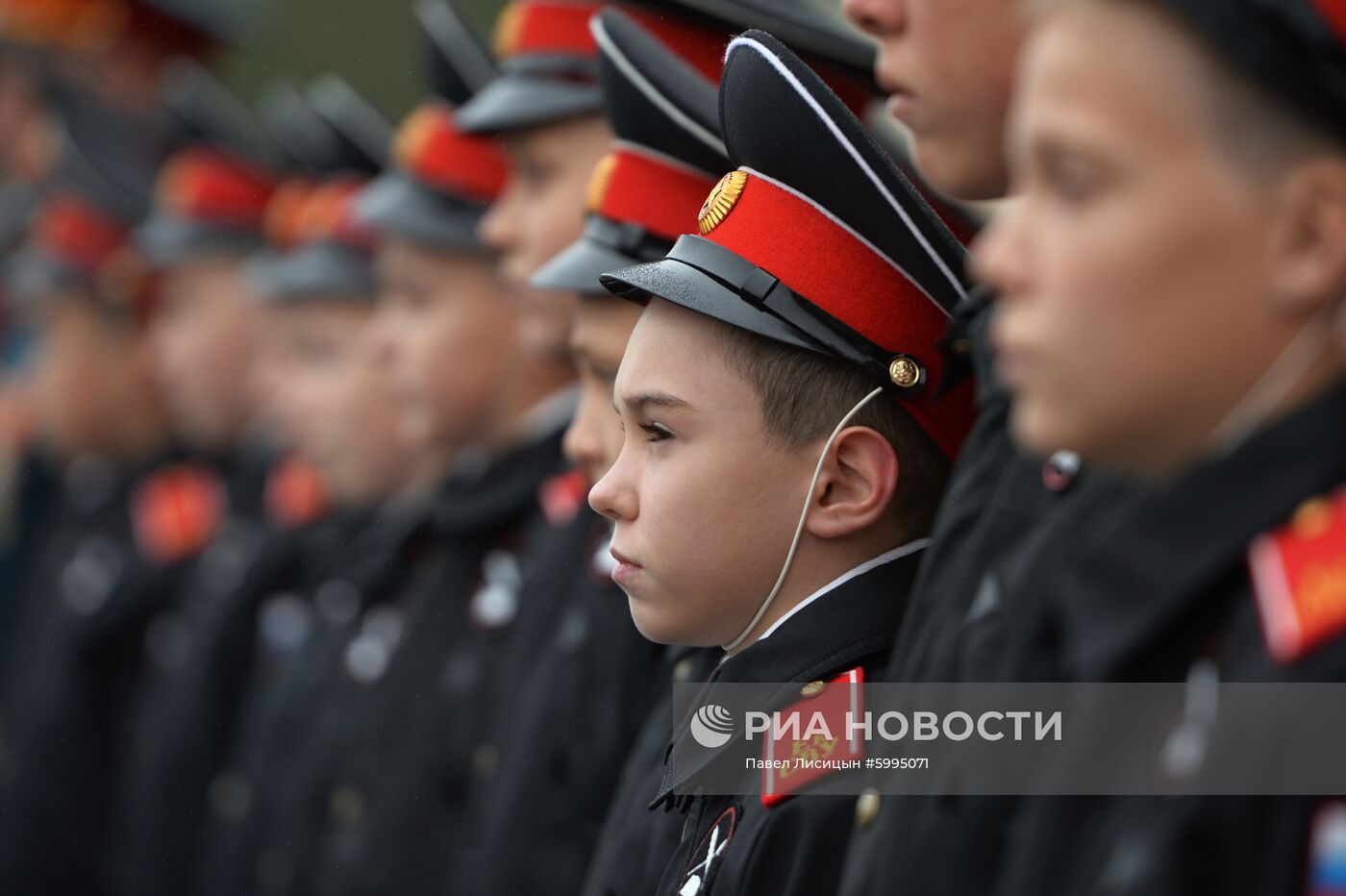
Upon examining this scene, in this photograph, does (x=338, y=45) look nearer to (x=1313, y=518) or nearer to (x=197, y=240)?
(x=197, y=240)

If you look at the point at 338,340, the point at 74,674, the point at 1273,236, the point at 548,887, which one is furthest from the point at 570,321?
the point at 74,674

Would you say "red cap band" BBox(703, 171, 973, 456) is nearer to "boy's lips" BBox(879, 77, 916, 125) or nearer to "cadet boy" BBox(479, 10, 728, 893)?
"boy's lips" BBox(879, 77, 916, 125)

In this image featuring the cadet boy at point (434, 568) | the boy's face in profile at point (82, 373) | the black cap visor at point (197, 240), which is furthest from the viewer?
the boy's face in profile at point (82, 373)

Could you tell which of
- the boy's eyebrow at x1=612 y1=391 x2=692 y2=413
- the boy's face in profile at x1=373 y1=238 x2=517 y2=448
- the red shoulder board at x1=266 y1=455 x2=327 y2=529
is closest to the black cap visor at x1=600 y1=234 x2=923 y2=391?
the boy's eyebrow at x1=612 y1=391 x2=692 y2=413

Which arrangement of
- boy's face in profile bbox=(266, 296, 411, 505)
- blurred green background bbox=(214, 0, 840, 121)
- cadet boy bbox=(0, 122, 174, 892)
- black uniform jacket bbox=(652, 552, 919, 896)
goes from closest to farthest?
black uniform jacket bbox=(652, 552, 919, 896), boy's face in profile bbox=(266, 296, 411, 505), cadet boy bbox=(0, 122, 174, 892), blurred green background bbox=(214, 0, 840, 121)

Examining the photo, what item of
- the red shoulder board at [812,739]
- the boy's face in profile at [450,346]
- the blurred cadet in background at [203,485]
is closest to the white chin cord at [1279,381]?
the red shoulder board at [812,739]

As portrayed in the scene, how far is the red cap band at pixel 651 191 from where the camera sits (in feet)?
10.1

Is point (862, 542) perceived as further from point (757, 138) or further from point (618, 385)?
point (757, 138)

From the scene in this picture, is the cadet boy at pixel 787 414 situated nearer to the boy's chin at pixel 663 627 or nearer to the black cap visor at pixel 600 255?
the boy's chin at pixel 663 627

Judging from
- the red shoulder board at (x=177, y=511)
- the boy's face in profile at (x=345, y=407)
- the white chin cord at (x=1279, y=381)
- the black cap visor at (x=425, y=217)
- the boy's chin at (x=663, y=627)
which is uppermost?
the white chin cord at (x=1279, y=381)

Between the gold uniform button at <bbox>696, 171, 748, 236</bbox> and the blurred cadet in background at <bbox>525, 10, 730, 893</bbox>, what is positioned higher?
the gold uniform button at <bbox>696, 171, 748, 236</bbox>

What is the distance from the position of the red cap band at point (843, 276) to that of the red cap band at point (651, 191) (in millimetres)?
603

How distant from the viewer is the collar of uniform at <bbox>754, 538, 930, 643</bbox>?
2.45m

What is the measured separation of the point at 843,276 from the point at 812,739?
615 mm
